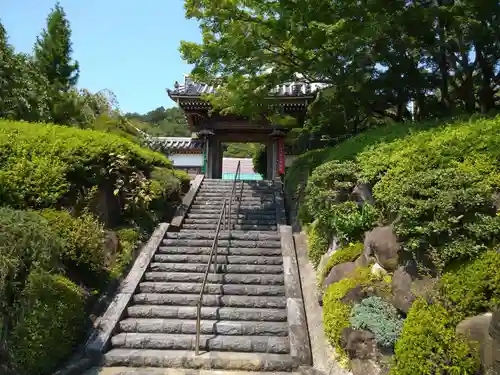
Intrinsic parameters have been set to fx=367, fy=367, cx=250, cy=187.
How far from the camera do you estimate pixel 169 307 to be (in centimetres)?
634

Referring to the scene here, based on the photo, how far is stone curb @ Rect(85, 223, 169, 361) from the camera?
5332 millimetres

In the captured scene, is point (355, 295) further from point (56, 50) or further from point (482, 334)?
point (56, 50)

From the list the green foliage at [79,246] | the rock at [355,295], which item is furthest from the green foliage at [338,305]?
the green foliage at [79,246]

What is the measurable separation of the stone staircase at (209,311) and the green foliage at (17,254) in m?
1.73

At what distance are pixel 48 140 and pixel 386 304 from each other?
6.94 meters

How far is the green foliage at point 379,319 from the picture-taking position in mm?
4465

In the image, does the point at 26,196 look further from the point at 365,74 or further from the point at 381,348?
the point at 365,74

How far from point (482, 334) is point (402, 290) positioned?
3.56 feet

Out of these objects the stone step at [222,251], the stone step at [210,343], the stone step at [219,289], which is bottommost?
the stone step at [210,343]

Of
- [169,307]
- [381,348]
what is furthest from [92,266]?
[381,348]

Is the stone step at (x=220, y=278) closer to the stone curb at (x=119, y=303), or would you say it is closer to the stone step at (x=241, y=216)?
the stone curb at (x=119, y=303)

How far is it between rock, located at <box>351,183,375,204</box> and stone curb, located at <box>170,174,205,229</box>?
473 centimetres

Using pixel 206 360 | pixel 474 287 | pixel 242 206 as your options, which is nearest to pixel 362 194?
pixel 474 287

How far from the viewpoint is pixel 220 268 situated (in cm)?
750
